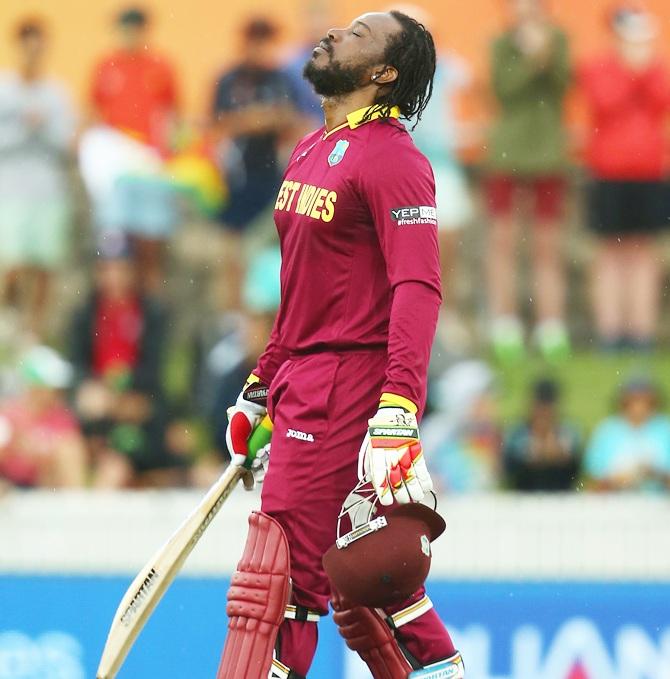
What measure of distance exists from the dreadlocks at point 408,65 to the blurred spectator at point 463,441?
4.54m

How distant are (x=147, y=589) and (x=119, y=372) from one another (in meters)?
4.78

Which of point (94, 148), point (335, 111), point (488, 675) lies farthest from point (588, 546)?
point (94, 148)

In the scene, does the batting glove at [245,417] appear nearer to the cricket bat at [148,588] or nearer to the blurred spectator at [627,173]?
the cricket bat at [148,588]

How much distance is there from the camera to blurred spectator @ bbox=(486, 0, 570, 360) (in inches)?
431

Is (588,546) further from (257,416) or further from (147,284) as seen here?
(147,284)

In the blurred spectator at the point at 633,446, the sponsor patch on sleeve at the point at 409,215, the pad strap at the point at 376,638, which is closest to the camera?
the sponsor patch on sleeve at the point at 409,215

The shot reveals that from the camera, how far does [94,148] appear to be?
1155cm

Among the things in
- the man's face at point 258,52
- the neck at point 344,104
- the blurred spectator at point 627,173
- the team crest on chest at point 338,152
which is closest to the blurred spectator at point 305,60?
the man's face at point 258,52

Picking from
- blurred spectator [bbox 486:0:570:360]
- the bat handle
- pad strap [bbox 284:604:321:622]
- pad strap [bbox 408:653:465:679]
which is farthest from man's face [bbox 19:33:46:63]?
pad strap [bbox 408:653:465:679]

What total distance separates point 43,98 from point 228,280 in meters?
1.69

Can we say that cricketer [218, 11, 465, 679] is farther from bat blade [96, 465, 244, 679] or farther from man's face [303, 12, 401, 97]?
bat blade [96, 465, 244, 679]

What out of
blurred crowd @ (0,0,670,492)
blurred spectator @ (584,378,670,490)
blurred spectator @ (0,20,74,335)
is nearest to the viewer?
blurred spectator @ (584,378,670,490)

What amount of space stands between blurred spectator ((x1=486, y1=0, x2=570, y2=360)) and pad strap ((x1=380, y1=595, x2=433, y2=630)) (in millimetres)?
6095

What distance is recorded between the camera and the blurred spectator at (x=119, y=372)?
32.1ft
